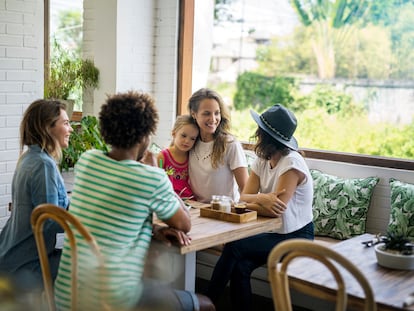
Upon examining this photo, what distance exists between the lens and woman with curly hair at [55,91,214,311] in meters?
2.25

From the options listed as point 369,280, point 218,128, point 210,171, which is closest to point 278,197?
point 210,171

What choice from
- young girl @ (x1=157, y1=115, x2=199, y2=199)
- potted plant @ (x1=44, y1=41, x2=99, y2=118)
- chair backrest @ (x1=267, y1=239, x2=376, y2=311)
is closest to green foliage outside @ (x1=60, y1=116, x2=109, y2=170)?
potted plant @ (x1=44, y1=41, x2=99, y2=118)

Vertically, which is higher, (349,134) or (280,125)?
(280,125)

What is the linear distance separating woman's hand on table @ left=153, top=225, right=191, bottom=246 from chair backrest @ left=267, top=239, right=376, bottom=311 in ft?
2.07

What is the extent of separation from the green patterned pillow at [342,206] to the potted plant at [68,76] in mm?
1926

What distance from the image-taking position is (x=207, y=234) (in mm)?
2697

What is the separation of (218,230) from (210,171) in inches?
36.7

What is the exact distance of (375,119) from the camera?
32.0 feet

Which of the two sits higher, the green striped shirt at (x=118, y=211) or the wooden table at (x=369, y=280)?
the green striped shirt at (x=118, y=211)

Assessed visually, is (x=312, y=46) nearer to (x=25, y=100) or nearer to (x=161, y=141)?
(x=161, y=141)

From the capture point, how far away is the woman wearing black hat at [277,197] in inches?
125

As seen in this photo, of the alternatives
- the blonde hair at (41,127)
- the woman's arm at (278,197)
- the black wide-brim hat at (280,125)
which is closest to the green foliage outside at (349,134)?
the black wide-brim hat at (280,125)

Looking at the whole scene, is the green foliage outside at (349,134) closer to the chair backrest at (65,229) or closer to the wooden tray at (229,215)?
the wooden tray at (229,215)

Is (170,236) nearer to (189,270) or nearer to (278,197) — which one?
(189,270)
